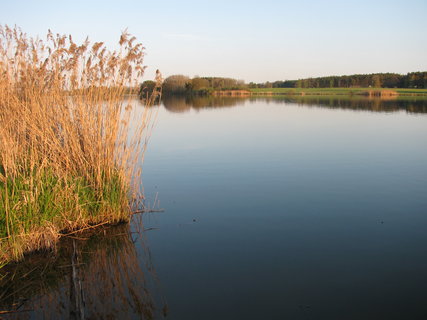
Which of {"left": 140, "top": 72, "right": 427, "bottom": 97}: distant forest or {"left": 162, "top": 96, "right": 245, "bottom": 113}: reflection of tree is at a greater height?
{"left": 140, "top": 72, "right": 427, "bottom": 97}: distant forest

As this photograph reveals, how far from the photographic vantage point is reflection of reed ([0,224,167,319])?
141 inches

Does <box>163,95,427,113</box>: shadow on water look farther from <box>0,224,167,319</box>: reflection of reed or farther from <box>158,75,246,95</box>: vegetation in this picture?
<box>0,224,167,319</box>: reflection of reed

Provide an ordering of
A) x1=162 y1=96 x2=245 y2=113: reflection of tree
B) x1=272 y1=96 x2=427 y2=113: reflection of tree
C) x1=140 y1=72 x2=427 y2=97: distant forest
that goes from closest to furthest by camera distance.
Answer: x1=272 y1=96 x2=427 y2=113: reflection of tree
x1=162 y1=96 x2=245 y2=113: reflection of tree
x1=140 y1=72 x2=427 y2=97: distant forest

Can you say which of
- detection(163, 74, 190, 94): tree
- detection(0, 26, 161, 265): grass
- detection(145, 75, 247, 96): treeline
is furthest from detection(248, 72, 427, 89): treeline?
detection(0, 26, 161, 265): grass

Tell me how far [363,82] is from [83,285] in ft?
339

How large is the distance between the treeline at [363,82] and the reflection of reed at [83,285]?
293 feet

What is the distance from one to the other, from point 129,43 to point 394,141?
12.2 meters

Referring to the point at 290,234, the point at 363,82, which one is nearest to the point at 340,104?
the point at 290,234

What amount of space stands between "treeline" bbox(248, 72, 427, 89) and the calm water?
275 feet

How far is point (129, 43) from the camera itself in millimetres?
5441

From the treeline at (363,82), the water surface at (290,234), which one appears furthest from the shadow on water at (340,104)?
the treeline at (363,82)

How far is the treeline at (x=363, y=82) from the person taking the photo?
82000 mm

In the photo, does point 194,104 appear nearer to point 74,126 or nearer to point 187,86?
point 187,86

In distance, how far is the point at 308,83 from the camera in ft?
349
